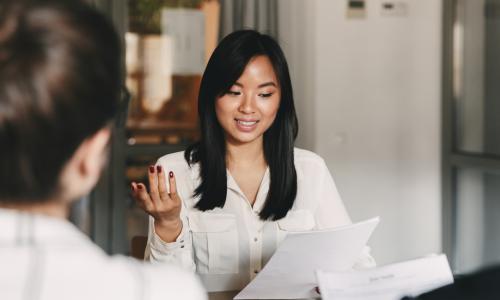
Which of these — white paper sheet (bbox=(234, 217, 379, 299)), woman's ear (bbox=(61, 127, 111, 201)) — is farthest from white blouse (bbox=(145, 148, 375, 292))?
woman's ear (bbox=(61, 127, 111, 201))

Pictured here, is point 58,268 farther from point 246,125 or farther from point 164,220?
point 246,125

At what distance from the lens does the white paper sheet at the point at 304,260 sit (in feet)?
4.57

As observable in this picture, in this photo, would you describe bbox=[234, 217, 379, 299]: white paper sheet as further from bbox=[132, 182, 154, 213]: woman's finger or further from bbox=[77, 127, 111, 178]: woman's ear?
bbox=[77, 127, 111, 178]: woman's ear

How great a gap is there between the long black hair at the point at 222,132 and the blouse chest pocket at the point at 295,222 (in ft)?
0.09

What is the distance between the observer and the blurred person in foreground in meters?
0.62

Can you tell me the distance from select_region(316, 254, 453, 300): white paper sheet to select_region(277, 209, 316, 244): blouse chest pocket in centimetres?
57

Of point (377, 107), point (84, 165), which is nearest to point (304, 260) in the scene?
point (84, 165)

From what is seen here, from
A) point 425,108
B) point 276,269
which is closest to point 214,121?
point 276,269

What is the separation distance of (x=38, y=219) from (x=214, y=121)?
4.19 feet

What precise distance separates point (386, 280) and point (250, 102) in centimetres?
73

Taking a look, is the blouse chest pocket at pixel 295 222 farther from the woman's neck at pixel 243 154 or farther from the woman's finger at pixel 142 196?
the woman's finger at pixel 142 196

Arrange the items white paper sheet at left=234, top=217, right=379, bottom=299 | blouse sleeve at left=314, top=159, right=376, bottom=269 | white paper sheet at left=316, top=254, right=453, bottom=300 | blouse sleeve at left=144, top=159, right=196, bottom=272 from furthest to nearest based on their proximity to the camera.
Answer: blouse sleeve at left=314, top=159, right=376, bottom=269 → blouse sleeve at left=144, top=159, right=196, bottom=272 → white paper sheet at left=234, top=217, right=379, bottom=299 → white paper sheet at left=316, top=254, right=453, bottom=300

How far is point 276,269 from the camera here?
1426 mm

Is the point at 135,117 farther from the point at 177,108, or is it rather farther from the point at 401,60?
the point at 401,60
